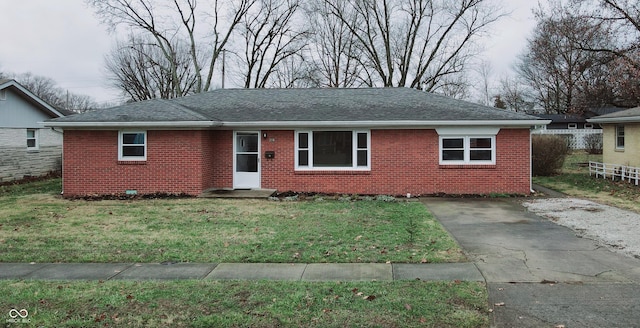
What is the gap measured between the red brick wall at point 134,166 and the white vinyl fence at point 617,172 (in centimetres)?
1589

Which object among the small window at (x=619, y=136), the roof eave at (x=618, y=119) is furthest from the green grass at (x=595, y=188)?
the roof eave at (x=618, y=119)

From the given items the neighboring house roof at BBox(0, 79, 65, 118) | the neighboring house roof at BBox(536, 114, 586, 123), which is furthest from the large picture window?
the neighboring house roof at BBox(536, 114, 586, 123)

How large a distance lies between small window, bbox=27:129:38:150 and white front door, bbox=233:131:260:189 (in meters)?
12.7

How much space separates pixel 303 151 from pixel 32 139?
49.9ft

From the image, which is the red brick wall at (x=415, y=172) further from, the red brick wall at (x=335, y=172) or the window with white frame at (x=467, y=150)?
the window with white frame at (x=467, y=150)

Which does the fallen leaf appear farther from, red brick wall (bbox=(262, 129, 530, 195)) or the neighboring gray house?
the neighboring gray house

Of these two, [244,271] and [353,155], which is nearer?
[244,271]

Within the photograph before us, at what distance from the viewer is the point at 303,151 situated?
51.4 ft

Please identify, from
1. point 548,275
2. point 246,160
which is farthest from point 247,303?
point 246,160

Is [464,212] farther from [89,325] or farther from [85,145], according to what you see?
[85,145]

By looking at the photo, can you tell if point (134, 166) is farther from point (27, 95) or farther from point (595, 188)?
point (595, 188)

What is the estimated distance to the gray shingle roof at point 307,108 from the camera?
48.7ft

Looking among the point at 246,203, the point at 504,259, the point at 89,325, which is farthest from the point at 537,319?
the point at 246,203

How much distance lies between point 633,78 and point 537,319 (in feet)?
89.6
